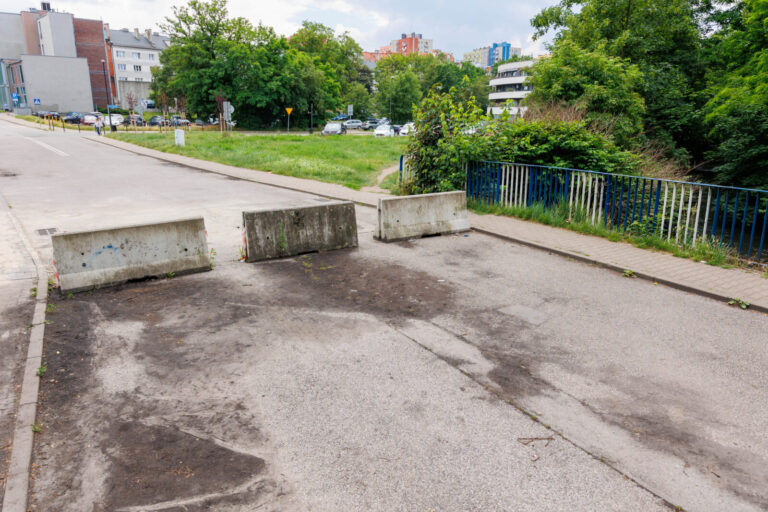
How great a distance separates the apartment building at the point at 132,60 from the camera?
3915 inches

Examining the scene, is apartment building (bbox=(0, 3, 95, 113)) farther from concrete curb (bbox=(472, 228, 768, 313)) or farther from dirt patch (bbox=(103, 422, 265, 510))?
dirt patch (bbox=(103, 422, 265, 510))

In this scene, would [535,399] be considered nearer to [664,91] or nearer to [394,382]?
[394,382]

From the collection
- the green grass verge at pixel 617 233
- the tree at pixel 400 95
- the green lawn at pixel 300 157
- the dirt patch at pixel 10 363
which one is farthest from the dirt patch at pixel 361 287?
the tree at pixel 400 95

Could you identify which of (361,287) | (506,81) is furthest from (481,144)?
(506,81)

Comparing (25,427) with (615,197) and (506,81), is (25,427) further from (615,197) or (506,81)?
(506,81)

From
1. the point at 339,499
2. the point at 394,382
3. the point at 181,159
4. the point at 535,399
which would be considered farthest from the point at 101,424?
the point at 181,159

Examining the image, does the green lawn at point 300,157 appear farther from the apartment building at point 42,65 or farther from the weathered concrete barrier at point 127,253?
the apartment building at point 42,65

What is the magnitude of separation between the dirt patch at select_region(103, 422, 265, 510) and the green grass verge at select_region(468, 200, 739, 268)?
26.4 ft

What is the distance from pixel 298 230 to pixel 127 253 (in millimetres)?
2692

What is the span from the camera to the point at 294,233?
352 inches

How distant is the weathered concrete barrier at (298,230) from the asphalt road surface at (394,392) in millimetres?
496

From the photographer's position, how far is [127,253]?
24.2 feet

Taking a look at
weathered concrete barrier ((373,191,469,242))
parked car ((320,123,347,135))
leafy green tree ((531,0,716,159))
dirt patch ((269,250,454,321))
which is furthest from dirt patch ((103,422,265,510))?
parked car ((320,123,347,135))

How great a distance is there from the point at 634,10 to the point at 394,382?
1273 inches
